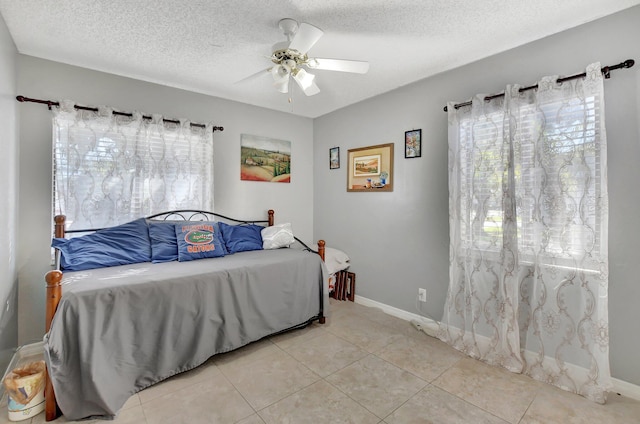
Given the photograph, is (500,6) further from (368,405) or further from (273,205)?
(273,205)

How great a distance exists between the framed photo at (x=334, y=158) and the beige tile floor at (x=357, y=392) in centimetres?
219

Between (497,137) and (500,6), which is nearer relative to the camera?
(500,6)

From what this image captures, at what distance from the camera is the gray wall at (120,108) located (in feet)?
7.68

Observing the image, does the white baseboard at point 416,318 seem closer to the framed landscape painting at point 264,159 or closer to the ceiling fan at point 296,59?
the framed landscape painting at point 264,159

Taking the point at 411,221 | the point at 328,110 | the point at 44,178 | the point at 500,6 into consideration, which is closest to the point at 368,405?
the point at 411,221

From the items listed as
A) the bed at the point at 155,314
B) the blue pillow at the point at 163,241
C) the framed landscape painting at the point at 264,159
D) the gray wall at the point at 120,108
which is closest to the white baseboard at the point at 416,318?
the bed at the point at 155,314

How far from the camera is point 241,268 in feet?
7.72

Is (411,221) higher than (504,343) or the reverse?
higher

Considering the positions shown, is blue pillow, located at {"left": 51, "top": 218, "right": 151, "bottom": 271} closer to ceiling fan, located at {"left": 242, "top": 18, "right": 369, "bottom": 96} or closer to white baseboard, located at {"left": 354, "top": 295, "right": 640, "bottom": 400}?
ceiling fan, located at {"left": 242, "top": 18, "right": 369, "bottom": 96}

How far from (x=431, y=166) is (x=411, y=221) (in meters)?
0.58

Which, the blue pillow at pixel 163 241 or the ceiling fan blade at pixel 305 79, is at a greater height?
the ceiling fan blade at pixel 305 79

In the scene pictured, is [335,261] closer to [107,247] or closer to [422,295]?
[422,295]

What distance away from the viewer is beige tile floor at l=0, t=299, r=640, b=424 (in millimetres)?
1655

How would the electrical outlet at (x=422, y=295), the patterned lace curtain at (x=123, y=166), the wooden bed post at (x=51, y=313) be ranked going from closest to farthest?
the wooden bed post at (x=51, y=313) → the patterned lace curtain at (x=123, y=166) → the electrical outlet at (x=422, y=295)
